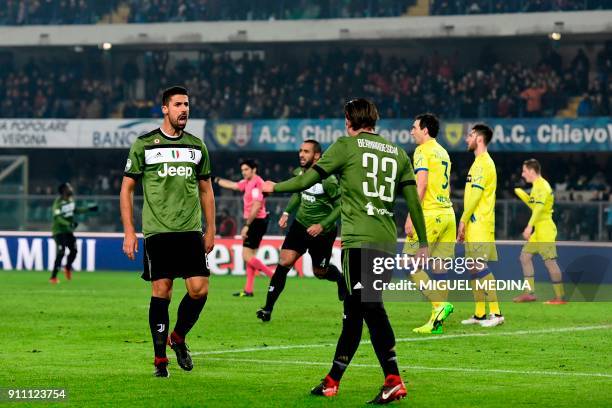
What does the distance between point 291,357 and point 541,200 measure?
33.2 ft

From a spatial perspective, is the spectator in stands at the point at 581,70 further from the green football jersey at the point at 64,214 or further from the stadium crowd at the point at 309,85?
the green football jersey at the point at 64,214

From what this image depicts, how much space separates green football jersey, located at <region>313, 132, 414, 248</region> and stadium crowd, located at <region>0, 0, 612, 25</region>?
3386cm

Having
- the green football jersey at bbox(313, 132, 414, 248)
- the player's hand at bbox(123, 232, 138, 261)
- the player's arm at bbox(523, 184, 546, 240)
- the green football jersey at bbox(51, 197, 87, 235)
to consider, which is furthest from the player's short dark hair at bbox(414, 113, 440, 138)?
the green football jersey at bbox(51, 197, 87, 235)

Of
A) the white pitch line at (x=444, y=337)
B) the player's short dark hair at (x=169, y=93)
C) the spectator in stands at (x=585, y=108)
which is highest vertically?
the spectator in stands at (x=585, y=108)

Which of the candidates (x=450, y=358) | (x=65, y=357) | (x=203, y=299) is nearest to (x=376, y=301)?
(x=203, y=299)

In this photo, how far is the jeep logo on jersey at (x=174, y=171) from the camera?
34.2 feet

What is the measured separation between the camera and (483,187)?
1568 cm

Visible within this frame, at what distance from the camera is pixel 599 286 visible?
2647 centimetres

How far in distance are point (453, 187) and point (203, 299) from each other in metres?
29.8

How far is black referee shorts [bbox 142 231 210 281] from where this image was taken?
10445 mm

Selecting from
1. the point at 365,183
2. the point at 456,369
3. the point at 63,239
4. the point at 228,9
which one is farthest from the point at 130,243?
the point at 228,9

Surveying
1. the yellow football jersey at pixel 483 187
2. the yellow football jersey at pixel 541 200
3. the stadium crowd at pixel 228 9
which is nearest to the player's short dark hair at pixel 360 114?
the yellow football jersey at pixel 483 187

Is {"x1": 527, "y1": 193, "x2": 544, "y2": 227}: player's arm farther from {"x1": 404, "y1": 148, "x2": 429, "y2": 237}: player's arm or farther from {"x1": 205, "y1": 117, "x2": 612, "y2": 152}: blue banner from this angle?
{"x1": 205, "y1": 117, "x2": 612, "y2": 152}: blue banner

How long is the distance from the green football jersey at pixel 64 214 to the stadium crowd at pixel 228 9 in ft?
64.1
